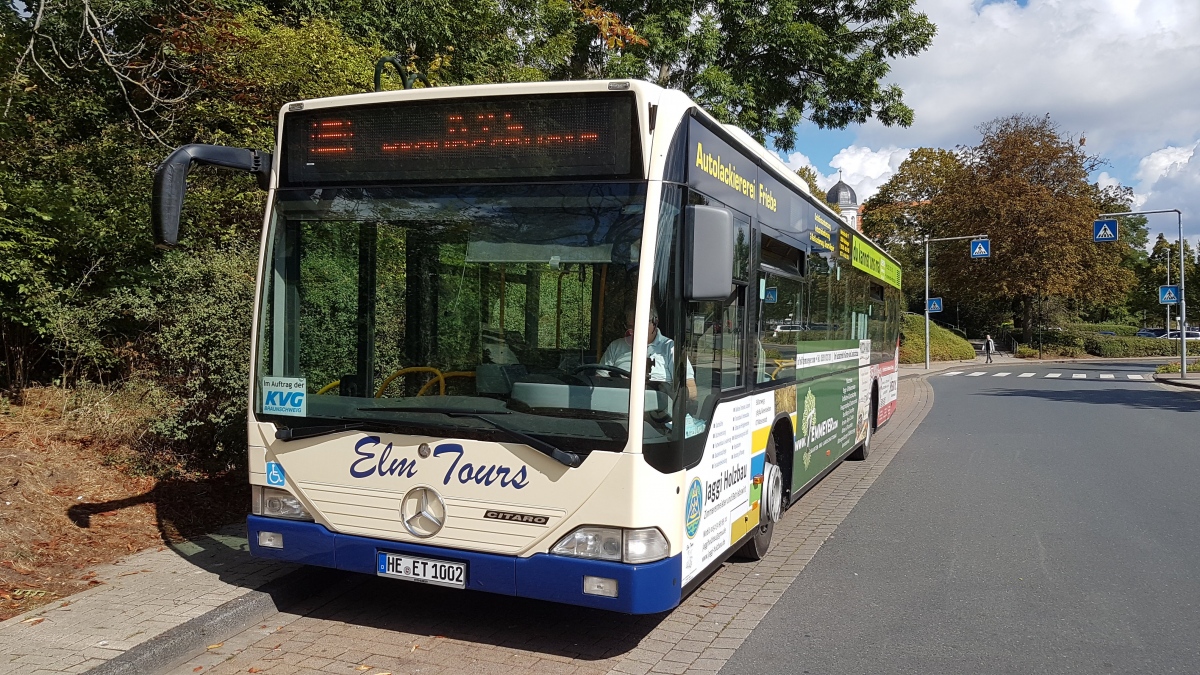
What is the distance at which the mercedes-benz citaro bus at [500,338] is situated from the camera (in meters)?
4.56

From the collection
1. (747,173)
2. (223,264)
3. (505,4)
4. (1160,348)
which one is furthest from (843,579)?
(1160,348)

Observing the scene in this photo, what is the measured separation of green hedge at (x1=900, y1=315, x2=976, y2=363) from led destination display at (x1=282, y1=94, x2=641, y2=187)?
43.9 metres

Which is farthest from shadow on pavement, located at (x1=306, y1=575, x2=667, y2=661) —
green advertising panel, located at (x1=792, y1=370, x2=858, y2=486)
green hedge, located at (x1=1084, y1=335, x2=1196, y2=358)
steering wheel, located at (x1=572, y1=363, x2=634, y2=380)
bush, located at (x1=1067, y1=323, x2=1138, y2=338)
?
bush, located at (x1=1067, y1=323, x2=1138, y2=338)

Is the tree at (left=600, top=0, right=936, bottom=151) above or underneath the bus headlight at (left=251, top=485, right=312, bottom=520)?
above

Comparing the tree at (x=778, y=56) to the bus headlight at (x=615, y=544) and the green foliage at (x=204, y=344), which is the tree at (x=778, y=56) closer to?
the green foliage at (x=204, y=344)

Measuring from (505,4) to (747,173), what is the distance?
466 inches

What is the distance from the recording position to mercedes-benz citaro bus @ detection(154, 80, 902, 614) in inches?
180

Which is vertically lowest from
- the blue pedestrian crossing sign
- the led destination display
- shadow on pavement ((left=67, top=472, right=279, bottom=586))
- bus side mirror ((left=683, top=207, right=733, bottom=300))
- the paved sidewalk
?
the paved sidewalk

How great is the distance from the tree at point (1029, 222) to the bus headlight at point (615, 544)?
56.0m

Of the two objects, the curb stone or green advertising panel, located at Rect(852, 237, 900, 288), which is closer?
the curb stone

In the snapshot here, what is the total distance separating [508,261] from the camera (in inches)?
193

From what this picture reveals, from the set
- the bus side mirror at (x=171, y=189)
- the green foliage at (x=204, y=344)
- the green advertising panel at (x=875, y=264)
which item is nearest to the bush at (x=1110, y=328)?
the green advertising panel at (x=875, y=264)

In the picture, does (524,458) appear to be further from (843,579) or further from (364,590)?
(843,579)

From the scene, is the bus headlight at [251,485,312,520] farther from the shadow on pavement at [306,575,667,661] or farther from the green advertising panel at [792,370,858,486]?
the green advertising panel at [792,370,858,486]
